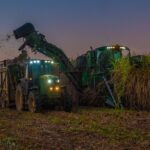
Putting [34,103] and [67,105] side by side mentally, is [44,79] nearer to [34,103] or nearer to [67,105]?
[34,103]

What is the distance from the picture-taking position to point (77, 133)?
1403cm

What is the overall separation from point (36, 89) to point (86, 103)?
4.84 m

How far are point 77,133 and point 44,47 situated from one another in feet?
43.2

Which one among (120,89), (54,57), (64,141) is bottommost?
(64,141)

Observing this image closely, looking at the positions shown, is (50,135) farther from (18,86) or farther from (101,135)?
(18,86)

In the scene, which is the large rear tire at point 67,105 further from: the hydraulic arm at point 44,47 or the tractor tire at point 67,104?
the hydraulic arm at point 44,47

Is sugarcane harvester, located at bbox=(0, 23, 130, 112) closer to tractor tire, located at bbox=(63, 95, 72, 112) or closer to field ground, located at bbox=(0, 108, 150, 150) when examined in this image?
tractor tire, located at bbox=(63, 95, 72, 112)

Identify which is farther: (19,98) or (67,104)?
(19,98)

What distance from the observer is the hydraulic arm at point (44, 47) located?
1021 inches

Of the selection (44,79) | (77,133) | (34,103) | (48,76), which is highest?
(48,76)

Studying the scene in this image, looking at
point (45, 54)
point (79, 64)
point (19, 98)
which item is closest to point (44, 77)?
point (19, 98)

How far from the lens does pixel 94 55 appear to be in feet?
92.0

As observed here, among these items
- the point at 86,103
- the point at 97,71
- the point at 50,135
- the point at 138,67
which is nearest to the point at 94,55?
the point at 97,71

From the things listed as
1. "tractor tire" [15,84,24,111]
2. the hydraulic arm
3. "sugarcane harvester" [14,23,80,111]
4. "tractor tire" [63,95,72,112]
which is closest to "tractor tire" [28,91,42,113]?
"sugarcane harvester" [14,23,80,111]
